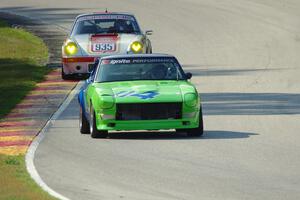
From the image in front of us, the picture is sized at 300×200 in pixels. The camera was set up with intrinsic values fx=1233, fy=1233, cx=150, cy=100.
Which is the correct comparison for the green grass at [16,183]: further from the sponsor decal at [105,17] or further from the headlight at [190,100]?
the sponsor decal at [105,17]

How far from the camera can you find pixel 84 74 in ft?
90.2

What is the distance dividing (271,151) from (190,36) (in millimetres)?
20970

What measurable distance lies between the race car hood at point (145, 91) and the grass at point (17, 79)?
Result: 2.37m

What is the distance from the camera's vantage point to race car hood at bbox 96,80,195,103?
17391 millimetres

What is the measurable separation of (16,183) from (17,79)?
1431 centimetres

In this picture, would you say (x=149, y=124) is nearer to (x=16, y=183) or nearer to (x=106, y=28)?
(x=16, y=183)

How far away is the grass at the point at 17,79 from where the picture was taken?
41.0 ft

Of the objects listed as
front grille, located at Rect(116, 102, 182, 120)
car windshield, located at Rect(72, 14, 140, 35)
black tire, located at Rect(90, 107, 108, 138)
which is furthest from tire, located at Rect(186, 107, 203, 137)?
car windshield, located at Rect(72, 14, 140, 35)

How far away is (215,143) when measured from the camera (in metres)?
16.7

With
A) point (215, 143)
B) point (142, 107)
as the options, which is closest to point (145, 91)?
point (142, 107)

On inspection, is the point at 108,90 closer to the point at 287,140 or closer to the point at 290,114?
the point at 287,140

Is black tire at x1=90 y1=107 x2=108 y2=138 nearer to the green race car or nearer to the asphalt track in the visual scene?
the green race car

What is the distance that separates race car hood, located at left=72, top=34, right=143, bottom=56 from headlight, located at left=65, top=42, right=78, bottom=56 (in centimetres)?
10

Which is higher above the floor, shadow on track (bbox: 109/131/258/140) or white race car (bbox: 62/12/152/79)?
shadow on track (bbox: 109/131/258/140)
